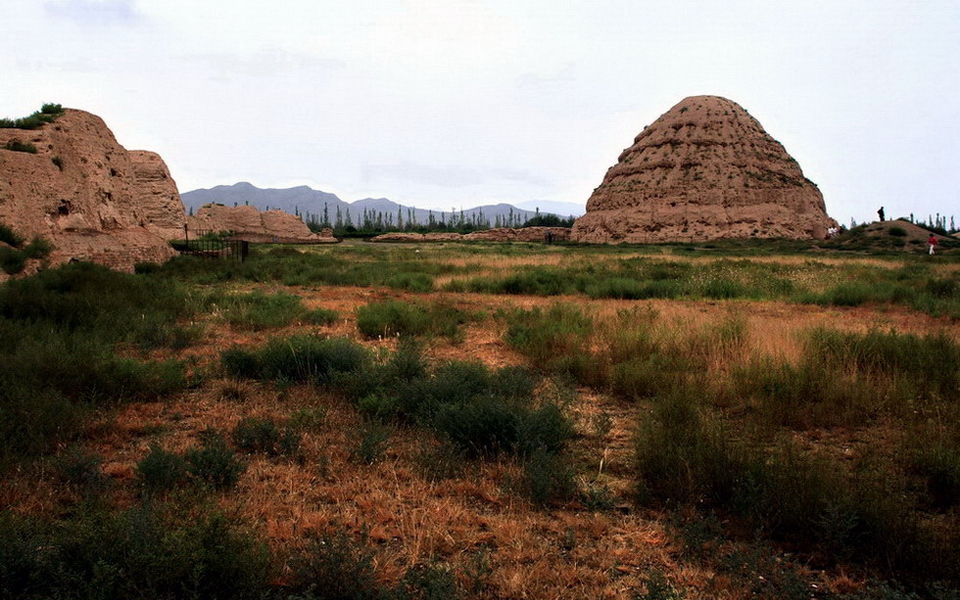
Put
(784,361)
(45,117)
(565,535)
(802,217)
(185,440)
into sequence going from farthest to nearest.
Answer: (802,217), (45,117), (784,361), (185,440), (565,535)

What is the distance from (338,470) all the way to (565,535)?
→ 1.70 metres

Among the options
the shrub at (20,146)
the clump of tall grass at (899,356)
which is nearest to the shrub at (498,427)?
the clump of tall grass at (899,356)

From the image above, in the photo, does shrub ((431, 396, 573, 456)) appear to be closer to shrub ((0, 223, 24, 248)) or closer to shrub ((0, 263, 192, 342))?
shrub ((0, 263, 192, 342))

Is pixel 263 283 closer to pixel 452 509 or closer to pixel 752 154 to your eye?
pixel 452 509

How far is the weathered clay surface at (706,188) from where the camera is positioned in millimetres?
53688

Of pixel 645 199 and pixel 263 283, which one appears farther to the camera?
pixel 645 199

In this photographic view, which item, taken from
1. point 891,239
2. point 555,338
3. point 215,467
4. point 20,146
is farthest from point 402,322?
point 891,239

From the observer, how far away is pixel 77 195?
14.2 meters

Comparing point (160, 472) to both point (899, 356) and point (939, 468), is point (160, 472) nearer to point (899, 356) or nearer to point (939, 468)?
point (939, 468)

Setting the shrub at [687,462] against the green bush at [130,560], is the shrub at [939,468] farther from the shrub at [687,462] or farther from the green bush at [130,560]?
the green bush at [130,560]

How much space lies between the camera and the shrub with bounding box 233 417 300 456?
400cm

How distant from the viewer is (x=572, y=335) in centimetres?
754

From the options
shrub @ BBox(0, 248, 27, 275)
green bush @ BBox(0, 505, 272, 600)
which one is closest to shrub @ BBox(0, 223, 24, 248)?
shrub @ BBox(0, 248, 27, 275)

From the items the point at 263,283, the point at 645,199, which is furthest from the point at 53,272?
the point at 645,199
